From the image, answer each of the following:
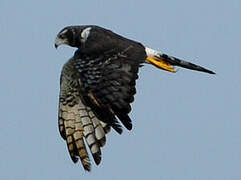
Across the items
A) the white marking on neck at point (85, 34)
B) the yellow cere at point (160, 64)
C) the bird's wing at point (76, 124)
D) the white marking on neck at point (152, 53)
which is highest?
the white marking on neck at point (85, 34)

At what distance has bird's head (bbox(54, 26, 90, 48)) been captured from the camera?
1473cm

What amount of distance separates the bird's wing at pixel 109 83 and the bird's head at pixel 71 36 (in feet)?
4.91

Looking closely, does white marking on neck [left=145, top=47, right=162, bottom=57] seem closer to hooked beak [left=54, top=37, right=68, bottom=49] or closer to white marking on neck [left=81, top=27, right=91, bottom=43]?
white marking on neck [left=81, top=27, right=91, bottom=43]

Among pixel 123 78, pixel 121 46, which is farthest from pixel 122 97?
pixel 121 46

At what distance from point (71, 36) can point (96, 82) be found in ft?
7.55

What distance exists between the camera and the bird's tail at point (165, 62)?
14.5 m

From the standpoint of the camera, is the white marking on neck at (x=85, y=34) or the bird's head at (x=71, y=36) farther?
the bird's head at (x=71, y=36)

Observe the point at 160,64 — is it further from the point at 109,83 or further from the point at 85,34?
the point at 109,83

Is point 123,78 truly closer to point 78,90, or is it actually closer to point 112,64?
point 112,64

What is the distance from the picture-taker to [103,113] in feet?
42.2

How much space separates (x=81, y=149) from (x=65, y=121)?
0.42 metres

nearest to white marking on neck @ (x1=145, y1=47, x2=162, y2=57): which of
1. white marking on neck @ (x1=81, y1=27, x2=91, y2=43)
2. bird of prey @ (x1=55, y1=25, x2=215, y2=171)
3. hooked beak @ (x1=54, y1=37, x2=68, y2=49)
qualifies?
bird of prey @ (x1=55, y1=25, x2=215, y2=171)

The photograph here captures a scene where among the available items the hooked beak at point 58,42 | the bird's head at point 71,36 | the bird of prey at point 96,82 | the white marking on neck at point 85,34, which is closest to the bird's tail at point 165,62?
the bird of prey at point 96,82

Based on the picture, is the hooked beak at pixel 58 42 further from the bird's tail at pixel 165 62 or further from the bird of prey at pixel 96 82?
the bird's tail at pixel 165 62
